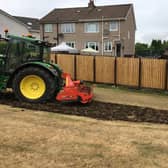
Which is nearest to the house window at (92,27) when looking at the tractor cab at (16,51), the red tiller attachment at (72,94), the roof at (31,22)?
the roof at (31,22)

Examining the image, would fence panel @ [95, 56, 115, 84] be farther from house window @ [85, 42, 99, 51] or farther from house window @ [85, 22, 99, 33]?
house window @ [85, 22, 99, 33]

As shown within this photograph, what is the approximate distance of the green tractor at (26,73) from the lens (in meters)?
9.93

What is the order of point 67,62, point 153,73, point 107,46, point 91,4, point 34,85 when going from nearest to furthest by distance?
1. point 34,85
2. point 153,73
3. point 67,62
4. point 107,46
5. point 91,4

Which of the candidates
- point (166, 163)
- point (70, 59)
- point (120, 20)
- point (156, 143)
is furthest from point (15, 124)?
point (120, 20)

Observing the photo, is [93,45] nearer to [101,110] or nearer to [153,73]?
[153,73]

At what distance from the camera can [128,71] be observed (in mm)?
16000

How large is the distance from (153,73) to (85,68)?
397cm

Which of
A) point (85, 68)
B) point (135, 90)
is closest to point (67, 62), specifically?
point (85, 68)

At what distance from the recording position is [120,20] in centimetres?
4494

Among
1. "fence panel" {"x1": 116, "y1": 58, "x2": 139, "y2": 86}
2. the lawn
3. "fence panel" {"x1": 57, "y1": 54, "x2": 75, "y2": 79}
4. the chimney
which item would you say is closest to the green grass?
"fence panel" {"x1": 116, "y1": 58, "x2": 139, "y2": 86}

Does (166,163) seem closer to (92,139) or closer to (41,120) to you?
(92,139)

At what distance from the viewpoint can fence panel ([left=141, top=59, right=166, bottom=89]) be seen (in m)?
14.9

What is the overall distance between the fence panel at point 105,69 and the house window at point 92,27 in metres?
30.2

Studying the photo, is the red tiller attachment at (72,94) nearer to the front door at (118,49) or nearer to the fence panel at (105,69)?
the fence panel at (105,69)
